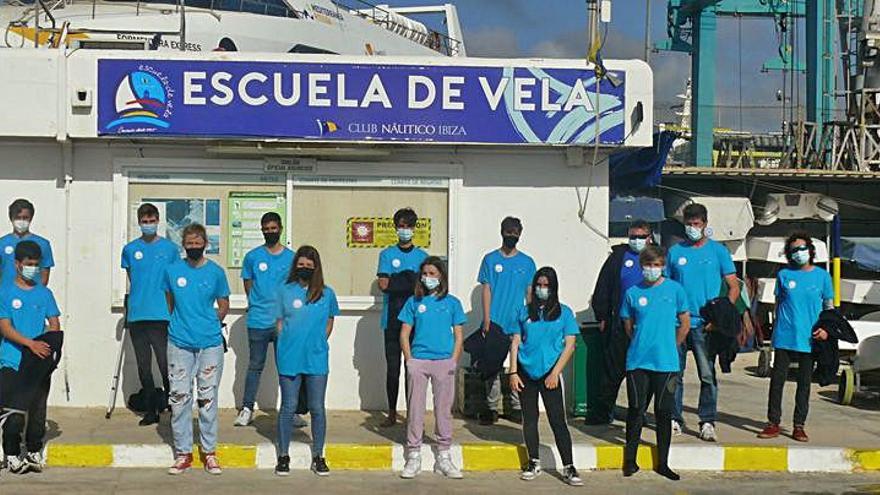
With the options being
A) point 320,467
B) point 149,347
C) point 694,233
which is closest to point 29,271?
point 149,347

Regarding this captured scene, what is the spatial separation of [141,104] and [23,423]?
321 cm

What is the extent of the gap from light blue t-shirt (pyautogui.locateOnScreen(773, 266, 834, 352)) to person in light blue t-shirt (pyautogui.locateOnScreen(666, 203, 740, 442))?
443 mm

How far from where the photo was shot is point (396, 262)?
9977mm

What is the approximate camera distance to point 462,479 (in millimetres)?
8812

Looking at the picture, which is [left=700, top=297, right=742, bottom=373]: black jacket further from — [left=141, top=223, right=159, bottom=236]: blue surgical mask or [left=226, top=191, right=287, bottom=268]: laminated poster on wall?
[left=141, top=223, right=159, bottom=236]: blue surgical mask

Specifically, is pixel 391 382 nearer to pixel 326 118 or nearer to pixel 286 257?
pixel 286 257

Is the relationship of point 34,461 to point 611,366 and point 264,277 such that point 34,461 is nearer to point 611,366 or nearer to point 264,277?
point 264,277

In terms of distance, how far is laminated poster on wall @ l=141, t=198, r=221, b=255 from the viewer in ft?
34.9

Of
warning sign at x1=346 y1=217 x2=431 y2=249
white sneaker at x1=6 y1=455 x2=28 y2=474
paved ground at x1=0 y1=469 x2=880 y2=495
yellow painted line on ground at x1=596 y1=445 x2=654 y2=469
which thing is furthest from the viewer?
warning sign at x1=346 y1=217 x2=431 y2=249

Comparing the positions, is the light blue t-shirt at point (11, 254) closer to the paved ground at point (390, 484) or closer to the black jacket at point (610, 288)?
the paved ground at point (390, 484)

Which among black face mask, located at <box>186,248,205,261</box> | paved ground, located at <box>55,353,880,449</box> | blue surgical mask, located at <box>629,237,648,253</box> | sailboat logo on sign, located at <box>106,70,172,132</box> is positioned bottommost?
paved ground, located at <box>55,353,880,449</box>

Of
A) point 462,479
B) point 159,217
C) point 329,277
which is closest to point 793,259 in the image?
point 462,479

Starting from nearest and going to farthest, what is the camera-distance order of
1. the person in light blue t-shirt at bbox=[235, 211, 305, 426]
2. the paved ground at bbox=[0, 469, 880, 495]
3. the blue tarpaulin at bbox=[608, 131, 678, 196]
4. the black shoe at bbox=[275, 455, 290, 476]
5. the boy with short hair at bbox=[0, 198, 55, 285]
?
1. the paved ground at bbox=[0, 469, 880, 495]
2. the black shoe at bbox=[275, 455, 290, 476]
3. the boy with short hair at bbox=[0, 198, 55, 285]
4. the person in light blue t-shirt at bbox=[235, 211, 305, 426]
5. the blue tarpaulin at bbox=[608, 131, 678, 196]

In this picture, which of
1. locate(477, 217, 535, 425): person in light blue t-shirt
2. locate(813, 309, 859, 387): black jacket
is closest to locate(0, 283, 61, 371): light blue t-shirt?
locate(477, 217, 535, 425): person in light blue t-shirt
